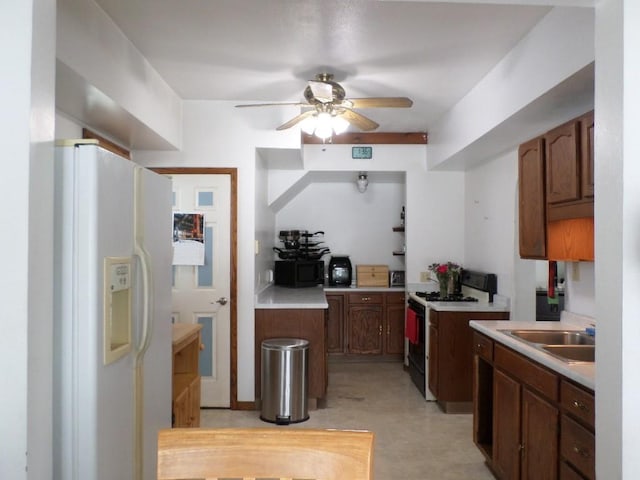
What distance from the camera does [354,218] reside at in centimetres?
613

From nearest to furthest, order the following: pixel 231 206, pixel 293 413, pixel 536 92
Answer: pixel 536 92, pixel 293 413, pixel 231 206

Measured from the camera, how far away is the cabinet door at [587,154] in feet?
7.12

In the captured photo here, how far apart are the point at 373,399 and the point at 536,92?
2.91 m

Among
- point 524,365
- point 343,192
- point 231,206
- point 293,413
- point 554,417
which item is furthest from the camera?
point 343,192

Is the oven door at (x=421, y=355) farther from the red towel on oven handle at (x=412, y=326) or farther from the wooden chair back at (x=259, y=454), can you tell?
the wooden chair back at (x=259, y=454)

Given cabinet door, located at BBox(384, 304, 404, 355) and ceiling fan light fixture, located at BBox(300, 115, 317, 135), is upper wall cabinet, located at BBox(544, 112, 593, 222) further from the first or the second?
cabinet door, located at BBox(384, 304, 404, 355)

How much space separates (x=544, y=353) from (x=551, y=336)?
0.65 m

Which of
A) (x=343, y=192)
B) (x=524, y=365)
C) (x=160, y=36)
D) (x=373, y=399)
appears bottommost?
(x=373, y=399)

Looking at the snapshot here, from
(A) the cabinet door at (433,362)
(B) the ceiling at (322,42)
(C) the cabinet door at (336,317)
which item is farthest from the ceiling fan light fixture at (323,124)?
(C) the cabinet door at (336,317)

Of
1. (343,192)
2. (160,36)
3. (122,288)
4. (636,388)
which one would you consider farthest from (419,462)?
(343,192)

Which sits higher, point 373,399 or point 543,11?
point 543,11

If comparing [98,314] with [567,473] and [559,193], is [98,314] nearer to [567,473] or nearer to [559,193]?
[567,473]

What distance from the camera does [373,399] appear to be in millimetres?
4320

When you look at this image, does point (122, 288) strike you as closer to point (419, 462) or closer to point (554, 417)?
point (554, 417)
